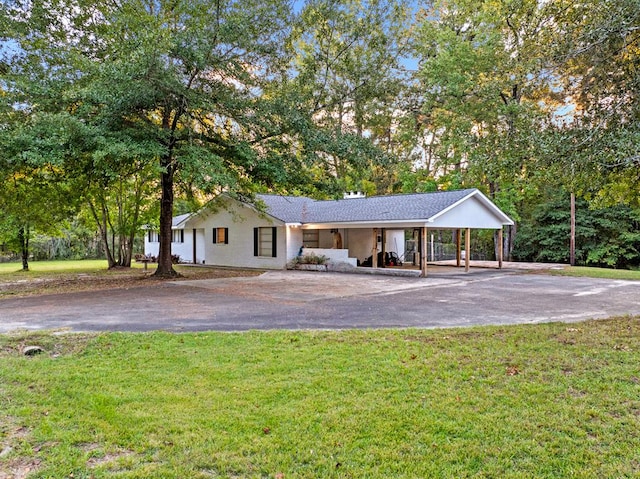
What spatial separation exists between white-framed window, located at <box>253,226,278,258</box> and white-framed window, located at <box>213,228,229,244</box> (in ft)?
7.84

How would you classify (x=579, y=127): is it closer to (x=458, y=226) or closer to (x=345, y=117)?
(x=458, y=226)

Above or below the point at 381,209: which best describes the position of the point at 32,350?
below

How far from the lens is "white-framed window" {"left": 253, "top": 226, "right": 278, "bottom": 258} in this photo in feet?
66.1

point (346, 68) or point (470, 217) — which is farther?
point (470, 217)

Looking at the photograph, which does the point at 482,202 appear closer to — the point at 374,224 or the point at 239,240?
the point at 374,224

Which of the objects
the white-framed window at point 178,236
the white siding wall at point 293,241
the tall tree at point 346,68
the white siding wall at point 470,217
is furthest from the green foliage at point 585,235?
the white-framed window at point 178,236

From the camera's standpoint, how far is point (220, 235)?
23.2 m

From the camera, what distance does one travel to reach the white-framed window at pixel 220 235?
A: 74.7ft

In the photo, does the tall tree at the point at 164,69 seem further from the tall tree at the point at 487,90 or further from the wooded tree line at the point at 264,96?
the tall tree at the point at 487,90

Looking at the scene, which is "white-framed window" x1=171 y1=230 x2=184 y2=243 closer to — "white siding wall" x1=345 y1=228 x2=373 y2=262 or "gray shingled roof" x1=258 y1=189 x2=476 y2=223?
"gray shingled roof" x1=258 y1=189 x2=476 y2=223

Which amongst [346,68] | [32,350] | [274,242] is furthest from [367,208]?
[32,350]

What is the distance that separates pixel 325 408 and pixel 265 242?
1746 cm

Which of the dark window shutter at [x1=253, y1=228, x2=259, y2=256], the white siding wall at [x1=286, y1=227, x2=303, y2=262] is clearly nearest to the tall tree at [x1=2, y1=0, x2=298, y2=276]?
the white siding wall at [x1=286, y1=227, x2=303, y2=262]

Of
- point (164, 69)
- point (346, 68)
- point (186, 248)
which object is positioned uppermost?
point (346, 68)
